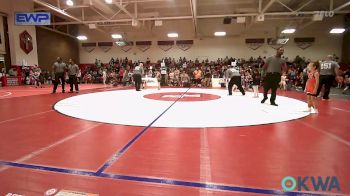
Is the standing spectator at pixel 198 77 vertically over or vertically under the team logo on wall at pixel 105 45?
under

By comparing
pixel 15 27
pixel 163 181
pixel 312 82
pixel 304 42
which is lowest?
pixel 163 181

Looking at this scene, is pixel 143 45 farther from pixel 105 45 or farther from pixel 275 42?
pixel 275 42

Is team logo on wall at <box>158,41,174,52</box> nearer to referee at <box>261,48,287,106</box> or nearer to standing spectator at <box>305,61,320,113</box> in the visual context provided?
referee at <box>261,48,287,106</box>

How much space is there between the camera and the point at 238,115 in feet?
14.9

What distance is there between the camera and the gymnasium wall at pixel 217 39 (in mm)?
18766

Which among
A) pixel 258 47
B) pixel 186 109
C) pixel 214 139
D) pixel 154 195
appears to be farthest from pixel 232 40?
pixel 154 195

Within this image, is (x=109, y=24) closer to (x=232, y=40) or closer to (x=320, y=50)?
(x=232, y=40)

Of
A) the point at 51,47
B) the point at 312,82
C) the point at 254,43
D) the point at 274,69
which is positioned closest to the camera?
the point at 312,82

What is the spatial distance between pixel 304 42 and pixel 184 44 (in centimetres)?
1057

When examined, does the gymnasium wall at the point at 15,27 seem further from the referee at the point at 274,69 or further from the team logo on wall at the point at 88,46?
the referee at the point at 274,69

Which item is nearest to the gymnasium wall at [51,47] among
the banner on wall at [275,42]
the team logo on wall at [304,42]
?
the banner on wall at [275,42]

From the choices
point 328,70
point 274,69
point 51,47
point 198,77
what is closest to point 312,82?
point 274,69

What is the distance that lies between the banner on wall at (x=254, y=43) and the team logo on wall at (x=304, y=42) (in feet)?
9.21

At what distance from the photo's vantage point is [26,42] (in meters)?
15.9
